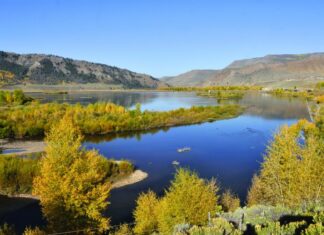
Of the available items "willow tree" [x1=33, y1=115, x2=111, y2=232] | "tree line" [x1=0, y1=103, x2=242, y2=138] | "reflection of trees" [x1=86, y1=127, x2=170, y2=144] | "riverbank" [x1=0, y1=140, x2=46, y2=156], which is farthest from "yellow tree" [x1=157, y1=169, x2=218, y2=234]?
"tree line" [x1=0, y1=103, x2=242, y2=138]

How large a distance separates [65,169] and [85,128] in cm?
5416

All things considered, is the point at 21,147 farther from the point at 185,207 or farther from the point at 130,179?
the point at 185,207

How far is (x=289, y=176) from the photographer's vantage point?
31.4 meters

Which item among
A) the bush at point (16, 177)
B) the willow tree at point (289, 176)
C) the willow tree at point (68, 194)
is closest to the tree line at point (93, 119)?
the bush at point (16, 177)

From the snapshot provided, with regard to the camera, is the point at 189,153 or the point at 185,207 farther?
the point at 189,153

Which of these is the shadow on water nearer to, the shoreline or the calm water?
the calm water

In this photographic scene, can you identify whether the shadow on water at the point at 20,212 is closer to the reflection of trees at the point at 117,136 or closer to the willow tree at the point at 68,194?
the willow tree at the point at 68,194

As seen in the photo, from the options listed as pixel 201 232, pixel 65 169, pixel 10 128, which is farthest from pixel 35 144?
pixel 201 232

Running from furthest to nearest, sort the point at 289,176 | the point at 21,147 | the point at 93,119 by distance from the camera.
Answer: the point at 93,119 → the point at 21,147 → the point at 289,176

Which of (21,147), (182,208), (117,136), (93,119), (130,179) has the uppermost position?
(93,119)

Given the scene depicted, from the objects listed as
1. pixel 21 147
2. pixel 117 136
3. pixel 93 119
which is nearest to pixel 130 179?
pixel 21 147

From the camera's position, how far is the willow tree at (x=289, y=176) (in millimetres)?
30281

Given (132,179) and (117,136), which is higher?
(117,136)

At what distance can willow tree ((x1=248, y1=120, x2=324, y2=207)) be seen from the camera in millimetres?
30281
